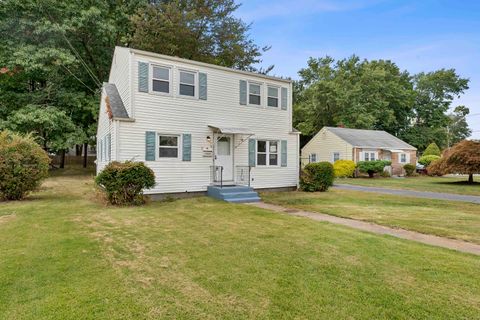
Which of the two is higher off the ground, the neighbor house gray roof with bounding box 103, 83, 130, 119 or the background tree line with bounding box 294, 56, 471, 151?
the background tree line with bounding box 294, 56, 471, 151

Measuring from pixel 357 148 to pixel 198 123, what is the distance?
1903cm

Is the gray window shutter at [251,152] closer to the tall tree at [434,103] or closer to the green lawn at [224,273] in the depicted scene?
the green lawn at [224,273]

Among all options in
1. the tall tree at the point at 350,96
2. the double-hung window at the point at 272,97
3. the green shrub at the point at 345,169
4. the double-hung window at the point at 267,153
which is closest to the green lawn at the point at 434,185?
the green shrub at the point at 345,169

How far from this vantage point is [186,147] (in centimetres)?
1188

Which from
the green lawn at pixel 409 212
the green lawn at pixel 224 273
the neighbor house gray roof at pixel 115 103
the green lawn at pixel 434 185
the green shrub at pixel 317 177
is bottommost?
the green lawn at pixel 224 273

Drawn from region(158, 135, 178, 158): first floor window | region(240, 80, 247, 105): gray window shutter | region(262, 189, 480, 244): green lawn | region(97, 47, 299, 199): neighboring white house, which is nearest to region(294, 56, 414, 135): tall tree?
region(97, 47, 299, 199): neighboring white house

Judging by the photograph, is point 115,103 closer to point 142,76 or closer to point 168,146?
point 142,76

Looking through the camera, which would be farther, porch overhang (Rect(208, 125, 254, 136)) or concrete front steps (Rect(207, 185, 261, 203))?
porch overhang (Rect(208, 125, 254, 136))

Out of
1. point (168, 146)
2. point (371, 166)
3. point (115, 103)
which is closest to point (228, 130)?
point (168, 146)

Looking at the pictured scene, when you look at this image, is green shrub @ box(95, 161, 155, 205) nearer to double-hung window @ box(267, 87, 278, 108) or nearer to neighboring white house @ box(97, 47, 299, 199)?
neighboring white house @ box(97, 47, 299, 199)

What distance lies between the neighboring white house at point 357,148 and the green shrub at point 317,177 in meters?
13.5

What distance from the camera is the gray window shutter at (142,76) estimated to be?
432 inches

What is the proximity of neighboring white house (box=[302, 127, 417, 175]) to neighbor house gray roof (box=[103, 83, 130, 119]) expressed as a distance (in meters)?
A: 20.6

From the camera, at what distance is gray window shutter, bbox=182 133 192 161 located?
11.8 meters
